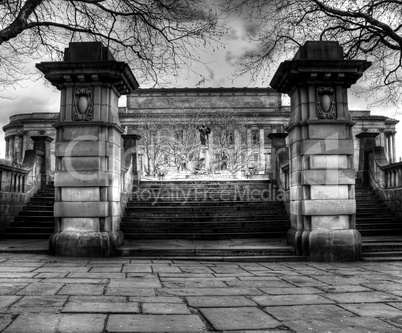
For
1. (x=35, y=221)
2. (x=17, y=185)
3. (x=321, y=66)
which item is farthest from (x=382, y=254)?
(x=17, y=185)

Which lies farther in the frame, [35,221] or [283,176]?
[283,176]

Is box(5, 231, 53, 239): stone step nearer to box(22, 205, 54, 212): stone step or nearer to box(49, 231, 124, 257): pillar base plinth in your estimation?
box(22, 205, 54, 212): stone step

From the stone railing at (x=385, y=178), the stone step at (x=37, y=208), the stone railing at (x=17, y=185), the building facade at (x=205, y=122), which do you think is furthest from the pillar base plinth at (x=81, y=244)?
the building facade at (x=205, y=122)

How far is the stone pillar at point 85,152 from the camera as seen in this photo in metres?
9.33

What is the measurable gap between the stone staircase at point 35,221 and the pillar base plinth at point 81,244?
136 inches

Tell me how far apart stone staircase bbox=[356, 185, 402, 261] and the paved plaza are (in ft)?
3.67

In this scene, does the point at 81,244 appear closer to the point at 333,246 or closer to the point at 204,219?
the point at 204,219

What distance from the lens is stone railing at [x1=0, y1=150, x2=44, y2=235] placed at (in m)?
12.9

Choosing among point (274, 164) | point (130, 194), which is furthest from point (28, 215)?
point (274, 164)

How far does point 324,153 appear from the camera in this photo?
Answer: 945cm

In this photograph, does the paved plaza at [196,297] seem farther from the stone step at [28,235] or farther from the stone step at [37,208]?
the stone step at [37,208]

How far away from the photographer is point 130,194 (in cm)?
1488

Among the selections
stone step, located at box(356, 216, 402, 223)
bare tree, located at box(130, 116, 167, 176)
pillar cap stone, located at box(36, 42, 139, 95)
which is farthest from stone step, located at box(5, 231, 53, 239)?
bare tree, located at box(130, 116, 167, 176)

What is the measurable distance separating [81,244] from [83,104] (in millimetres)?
3096
